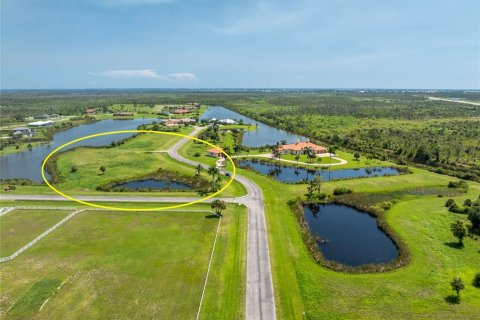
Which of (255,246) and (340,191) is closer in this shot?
(255,246)

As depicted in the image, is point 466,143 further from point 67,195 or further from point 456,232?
point 67,195

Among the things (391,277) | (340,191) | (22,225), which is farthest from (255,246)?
(22,225)

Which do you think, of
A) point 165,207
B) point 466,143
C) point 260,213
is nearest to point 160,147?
point 165,207

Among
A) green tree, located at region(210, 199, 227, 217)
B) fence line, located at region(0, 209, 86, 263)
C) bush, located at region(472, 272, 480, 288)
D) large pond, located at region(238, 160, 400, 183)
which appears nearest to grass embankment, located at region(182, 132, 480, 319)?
bush, located at region(472, 272, 480, 288)

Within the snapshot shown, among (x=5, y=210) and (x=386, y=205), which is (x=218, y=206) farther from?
(x=5, y=210)

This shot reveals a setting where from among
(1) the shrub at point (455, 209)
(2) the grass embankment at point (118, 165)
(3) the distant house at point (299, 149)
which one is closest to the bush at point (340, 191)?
(1) the shrub at point (455, 209)

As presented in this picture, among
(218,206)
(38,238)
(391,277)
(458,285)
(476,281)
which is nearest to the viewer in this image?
(458,285)

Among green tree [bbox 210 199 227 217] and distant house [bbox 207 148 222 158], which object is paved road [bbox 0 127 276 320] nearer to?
green tree [bbox 210 199 227 217]
